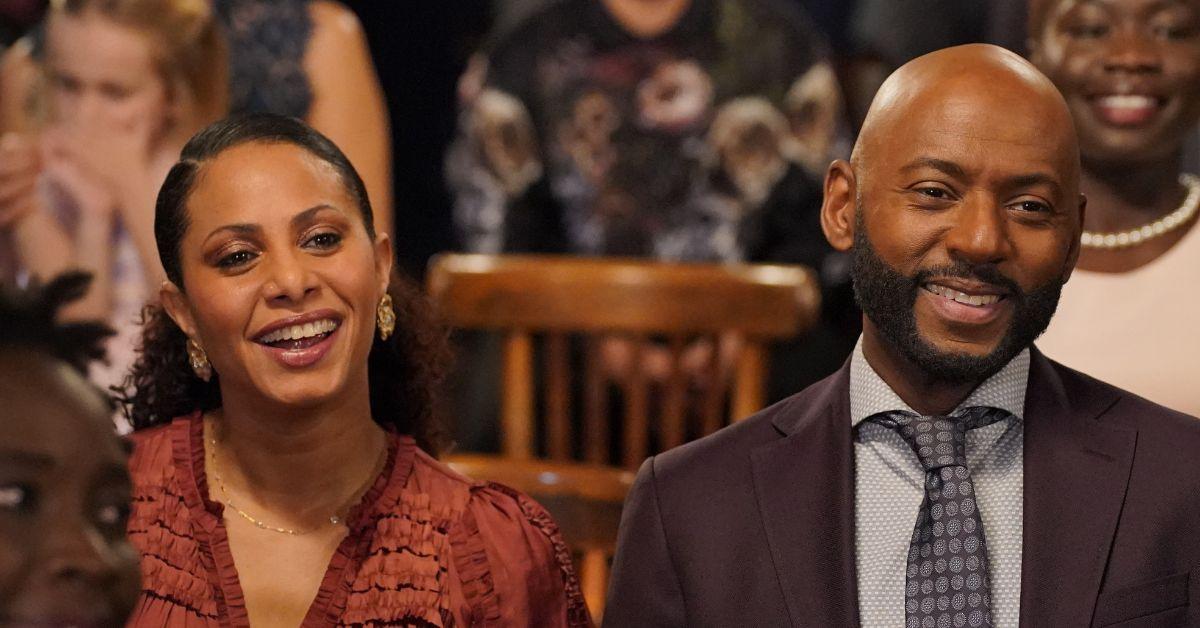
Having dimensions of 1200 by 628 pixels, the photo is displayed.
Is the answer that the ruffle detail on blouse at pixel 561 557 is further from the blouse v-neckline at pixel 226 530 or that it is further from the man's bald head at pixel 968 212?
the man's bald head at pixel 968 212

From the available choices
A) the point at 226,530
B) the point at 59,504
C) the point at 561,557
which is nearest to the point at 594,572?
the point at 561,557

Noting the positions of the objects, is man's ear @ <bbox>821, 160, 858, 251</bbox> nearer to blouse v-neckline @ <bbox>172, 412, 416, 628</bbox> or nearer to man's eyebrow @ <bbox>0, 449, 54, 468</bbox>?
blouse v-neckline @ <bbox>172, 412, 416, 628</bbox>

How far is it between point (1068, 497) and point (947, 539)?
132mm

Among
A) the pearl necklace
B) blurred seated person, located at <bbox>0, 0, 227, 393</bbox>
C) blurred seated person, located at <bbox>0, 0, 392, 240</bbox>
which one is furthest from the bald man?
blurred seated person, located at <bbox>0, 0, 227, 393</bbox>

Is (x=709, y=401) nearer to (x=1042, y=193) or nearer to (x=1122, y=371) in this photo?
(x=1122, y=371)

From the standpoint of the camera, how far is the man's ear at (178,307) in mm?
2023

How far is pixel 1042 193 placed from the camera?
5.80 ft

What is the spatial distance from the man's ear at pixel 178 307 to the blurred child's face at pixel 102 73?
1.26 metres

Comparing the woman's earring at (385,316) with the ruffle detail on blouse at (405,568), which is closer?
the ruffle detail on blouse at (405,568)

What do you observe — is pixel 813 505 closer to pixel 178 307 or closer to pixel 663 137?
pixel 178 307

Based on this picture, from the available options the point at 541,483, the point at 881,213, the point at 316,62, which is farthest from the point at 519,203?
the point at 881,213

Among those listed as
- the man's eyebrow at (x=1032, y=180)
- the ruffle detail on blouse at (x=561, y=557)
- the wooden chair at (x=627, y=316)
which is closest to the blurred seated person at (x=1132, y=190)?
the wooden chair at (x=627, y=316)

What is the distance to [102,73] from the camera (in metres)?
3.24

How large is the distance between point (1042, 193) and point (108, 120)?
203cm
